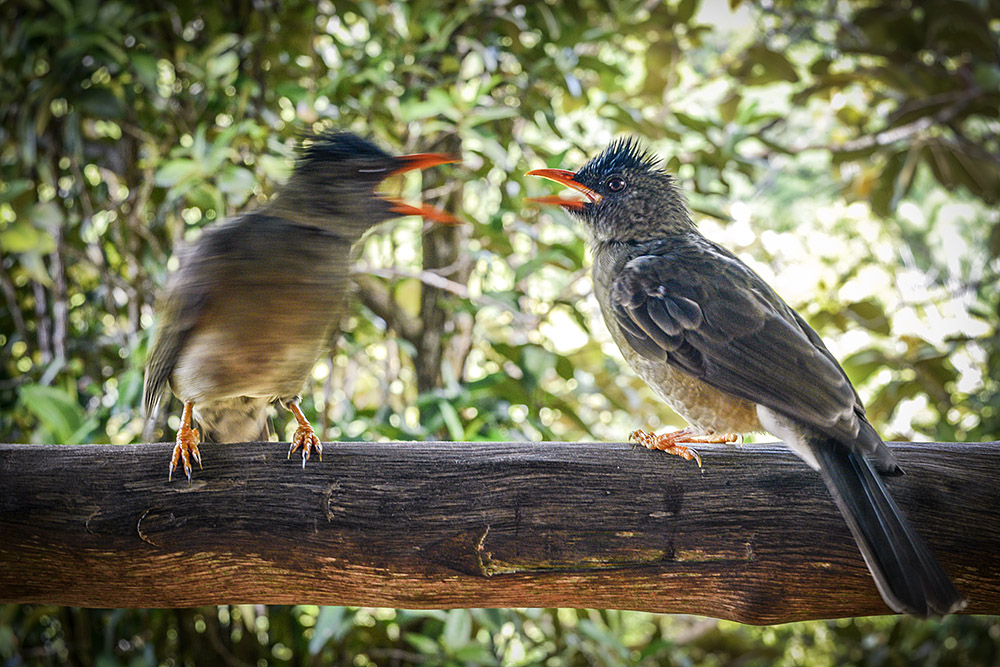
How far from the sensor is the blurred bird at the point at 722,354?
119 cm

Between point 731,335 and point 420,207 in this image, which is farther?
point 420,207

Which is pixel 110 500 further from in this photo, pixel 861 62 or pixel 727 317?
pixel 861 62

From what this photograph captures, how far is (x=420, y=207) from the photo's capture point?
5.36 ft

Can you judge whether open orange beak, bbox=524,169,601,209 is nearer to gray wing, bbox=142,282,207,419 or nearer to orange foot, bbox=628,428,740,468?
orange foot, bbox=628,428,740,468

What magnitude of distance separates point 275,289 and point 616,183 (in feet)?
2.68

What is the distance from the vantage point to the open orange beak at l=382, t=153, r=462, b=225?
145 cm

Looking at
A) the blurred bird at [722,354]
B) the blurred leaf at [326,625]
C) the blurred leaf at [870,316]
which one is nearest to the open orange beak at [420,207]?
the blurred bird at [722,354]

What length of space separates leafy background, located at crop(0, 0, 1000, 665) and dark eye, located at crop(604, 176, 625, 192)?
1.89 ft

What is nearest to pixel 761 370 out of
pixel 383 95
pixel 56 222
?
pixel 383 95

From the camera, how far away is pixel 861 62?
159 inches

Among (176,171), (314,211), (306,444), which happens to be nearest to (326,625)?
(306,444)

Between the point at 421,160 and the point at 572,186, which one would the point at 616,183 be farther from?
the point at 421,160

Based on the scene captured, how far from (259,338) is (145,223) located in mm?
1673

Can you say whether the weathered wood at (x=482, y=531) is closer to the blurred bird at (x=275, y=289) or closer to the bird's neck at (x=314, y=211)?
the blurred bird at (x=275, y=289)
